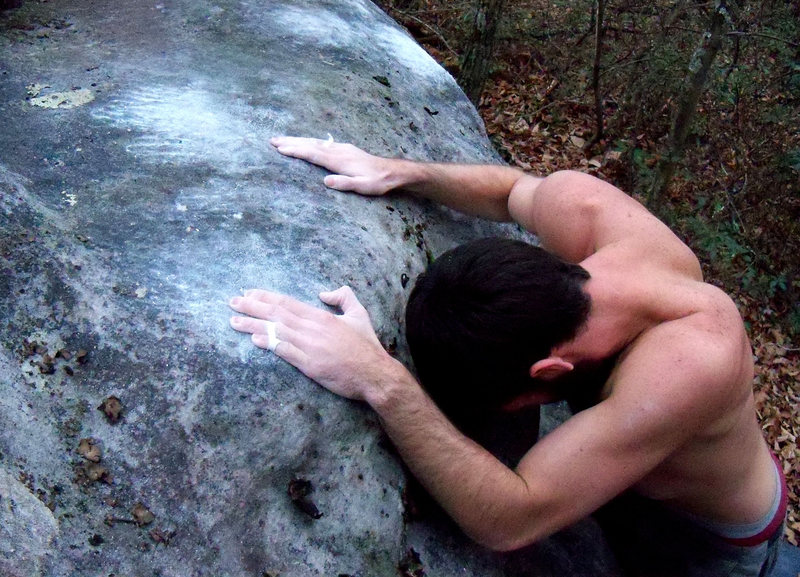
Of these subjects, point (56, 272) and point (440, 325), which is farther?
point (440, 325)

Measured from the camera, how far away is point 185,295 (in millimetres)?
2027

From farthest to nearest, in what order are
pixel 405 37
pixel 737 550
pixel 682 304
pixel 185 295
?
pixel 405 37, pixel 737 550, pixel 682 304, pixel 185 295

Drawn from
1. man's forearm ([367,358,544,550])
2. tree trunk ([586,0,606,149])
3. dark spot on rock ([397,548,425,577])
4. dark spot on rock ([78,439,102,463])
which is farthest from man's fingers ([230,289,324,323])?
tree trunk ([586,0,606,149])

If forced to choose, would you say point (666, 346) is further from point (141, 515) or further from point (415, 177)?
point (141, 515)

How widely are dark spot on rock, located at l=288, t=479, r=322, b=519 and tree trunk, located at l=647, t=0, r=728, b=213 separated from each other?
4.00 metres

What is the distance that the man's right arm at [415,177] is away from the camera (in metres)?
2.67

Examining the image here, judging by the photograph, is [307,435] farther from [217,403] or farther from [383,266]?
[383,266]

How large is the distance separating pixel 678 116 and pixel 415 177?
2.93 m

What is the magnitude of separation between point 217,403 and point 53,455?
420mm

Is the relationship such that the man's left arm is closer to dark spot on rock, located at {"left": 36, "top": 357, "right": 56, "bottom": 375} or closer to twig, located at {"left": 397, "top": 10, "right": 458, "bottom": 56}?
dark spot on rock, located at {"left": 36, "top": 357, "right": 56, "bottom": 375}

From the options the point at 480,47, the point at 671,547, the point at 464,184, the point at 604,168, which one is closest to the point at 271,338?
the point at 464,184

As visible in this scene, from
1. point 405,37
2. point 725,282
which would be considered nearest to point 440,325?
point 405,37

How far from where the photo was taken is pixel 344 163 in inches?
106

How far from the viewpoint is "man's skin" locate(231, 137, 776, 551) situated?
207cm
